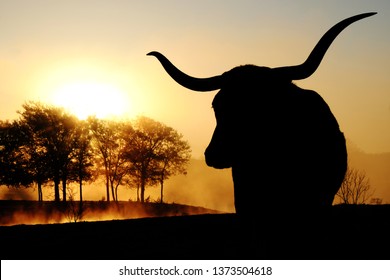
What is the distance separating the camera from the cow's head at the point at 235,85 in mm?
4871

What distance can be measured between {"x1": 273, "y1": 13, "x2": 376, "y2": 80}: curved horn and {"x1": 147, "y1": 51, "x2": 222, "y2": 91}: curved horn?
745mm

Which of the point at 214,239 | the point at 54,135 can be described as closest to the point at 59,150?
the point at 54,135

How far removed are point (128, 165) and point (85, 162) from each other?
6234 millimetres

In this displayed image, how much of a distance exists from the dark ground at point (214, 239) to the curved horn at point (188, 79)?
5.37 ft

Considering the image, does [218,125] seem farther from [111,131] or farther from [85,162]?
[111,131]

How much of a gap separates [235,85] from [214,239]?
5899 millimetres

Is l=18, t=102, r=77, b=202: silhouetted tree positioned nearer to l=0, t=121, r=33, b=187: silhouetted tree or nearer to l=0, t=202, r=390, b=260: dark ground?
l=0, t=121, r=33, b=187: silhouetted tree

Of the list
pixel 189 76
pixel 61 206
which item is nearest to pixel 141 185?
pixel 61 206

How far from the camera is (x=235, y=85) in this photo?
5.22 metres

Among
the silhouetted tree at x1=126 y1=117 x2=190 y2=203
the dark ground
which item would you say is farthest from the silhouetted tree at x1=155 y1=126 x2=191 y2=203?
the dark ground

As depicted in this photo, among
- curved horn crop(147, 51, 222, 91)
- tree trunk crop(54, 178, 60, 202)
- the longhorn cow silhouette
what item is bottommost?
tree trunk crop(54, 178, 60, 202)

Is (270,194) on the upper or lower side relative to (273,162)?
lower

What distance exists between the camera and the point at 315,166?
210 inches

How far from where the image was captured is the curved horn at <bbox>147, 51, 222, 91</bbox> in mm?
5492
